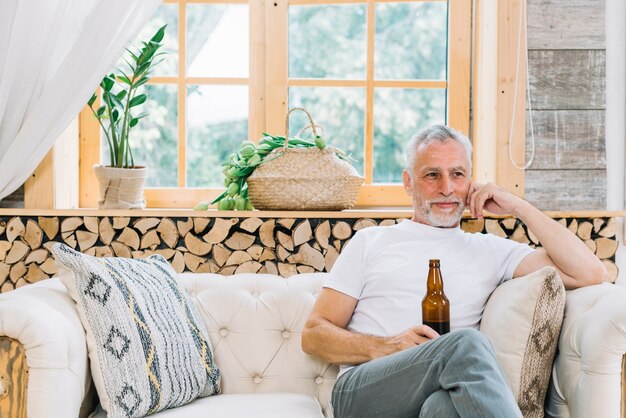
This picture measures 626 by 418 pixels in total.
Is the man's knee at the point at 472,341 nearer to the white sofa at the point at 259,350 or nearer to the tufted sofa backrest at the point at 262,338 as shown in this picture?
the white sofa at the point at 259,350

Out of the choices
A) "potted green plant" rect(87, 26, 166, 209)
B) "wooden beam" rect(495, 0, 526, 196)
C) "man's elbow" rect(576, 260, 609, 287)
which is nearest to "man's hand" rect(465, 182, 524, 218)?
"man's elbow" rect(576, 260, 609, 287)

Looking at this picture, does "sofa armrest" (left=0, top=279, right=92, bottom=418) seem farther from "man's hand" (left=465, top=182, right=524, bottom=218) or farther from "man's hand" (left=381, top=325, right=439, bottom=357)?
"man's hand" (left=465, top=182, right=524, bottom=218)

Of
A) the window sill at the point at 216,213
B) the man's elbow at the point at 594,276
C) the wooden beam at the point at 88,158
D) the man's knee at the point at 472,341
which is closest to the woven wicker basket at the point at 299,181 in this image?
the window sill at the point at 216,213

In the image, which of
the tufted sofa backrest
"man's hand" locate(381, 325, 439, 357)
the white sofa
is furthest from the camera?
the tufted sofa backrest

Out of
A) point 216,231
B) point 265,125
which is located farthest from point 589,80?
point 216,231

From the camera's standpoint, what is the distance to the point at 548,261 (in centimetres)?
230

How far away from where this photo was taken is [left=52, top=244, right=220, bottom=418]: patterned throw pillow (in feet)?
6.48

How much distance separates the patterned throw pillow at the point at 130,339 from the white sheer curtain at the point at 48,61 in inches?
30.8

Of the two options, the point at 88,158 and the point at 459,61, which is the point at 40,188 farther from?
the point at 459,61

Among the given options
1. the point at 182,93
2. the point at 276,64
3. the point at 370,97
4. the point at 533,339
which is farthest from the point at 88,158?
the point at 533,339

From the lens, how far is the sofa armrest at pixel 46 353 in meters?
1.79

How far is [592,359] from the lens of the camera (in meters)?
1.84

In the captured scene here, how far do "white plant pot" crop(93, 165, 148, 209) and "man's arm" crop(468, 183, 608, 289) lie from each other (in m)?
1.25

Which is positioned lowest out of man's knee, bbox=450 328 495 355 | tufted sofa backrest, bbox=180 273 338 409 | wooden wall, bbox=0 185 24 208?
tufted sofa backrest, bbox=180 273 338 409
